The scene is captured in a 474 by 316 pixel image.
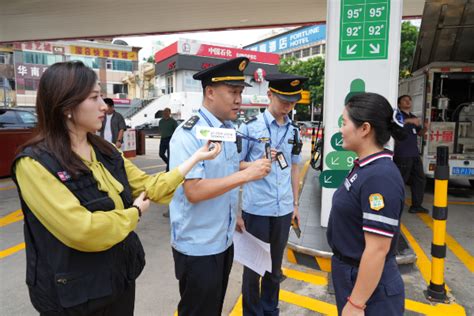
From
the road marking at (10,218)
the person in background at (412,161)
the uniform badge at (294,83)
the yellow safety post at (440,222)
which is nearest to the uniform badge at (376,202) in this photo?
the uniform badge at (294,83)

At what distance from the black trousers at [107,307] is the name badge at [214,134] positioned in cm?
75

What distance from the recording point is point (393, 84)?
3.52 metres

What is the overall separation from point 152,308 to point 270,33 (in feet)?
220

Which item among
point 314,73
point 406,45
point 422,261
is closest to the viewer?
point 422,261

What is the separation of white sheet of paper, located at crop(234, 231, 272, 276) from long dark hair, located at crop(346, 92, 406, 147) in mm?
1039

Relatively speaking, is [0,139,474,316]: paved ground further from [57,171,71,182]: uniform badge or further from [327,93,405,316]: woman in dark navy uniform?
[57,171,71,182]: uniform badge

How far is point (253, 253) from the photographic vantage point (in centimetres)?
223

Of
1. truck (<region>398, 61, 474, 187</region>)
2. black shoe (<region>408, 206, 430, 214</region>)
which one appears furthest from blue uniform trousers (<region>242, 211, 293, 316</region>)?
truck (<region>398, 61, 474, 187</region>)

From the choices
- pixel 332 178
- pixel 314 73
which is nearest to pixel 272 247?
pixel 332 178

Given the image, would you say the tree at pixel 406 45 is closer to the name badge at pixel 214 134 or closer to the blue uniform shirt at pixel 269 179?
the blue uniform shirt at pixel 269 179

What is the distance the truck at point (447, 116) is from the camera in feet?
20.9

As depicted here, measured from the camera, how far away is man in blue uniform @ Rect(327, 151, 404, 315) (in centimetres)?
140

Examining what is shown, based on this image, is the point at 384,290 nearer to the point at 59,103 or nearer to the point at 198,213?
the point at 198,213

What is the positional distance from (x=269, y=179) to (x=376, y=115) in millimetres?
1115
